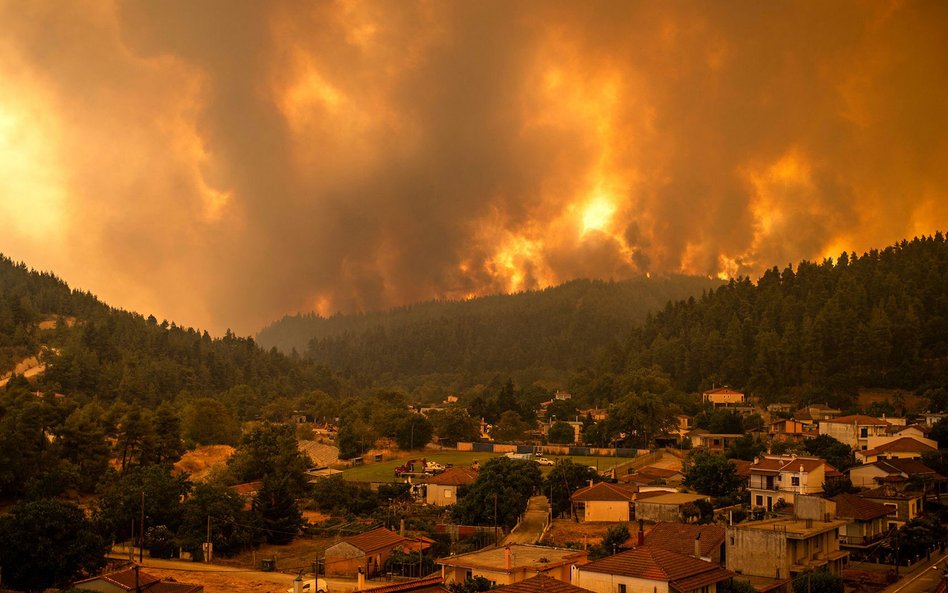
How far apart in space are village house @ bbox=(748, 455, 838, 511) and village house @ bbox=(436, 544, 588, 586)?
12.1 meters

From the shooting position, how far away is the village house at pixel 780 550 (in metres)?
28.1

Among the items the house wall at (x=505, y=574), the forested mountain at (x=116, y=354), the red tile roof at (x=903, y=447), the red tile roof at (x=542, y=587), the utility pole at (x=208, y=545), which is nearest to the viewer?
the red tile roof at (x=542, y=587)

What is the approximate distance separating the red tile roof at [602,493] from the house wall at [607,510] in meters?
0.18

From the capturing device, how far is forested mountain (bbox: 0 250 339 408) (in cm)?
8338

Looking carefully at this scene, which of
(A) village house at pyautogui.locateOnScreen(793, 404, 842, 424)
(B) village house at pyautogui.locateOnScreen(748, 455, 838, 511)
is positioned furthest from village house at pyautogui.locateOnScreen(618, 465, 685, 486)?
(A) village house at pyautogui.locateOnScreen(793, 404, 842, 424)

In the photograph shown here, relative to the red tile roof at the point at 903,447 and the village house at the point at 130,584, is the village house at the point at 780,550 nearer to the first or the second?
the village house at the point at 130,584

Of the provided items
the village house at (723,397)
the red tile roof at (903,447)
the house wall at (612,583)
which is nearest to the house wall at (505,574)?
the house wall at (612,583)

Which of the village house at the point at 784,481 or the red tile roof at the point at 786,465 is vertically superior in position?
the red tile roof at the point at 786,465

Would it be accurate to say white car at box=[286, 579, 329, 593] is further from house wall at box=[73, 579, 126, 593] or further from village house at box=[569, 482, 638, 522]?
village house at box=[569, 482, 638, 522]

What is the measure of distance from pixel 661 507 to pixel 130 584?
869 inches

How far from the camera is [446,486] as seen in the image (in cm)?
4538

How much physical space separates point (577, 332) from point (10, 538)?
161390mm

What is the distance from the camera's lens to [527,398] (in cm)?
9381

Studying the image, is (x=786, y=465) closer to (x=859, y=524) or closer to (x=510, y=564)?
(x=859, y=524)
